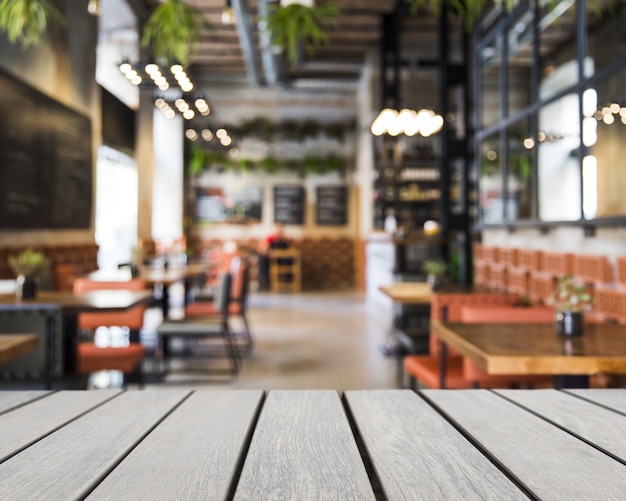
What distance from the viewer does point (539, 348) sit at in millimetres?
2182

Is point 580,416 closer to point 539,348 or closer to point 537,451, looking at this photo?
point 537,451

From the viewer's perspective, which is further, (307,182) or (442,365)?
(307,182)

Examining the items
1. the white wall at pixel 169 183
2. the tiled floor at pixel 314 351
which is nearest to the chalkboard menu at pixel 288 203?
the white wall at pixel 169 183

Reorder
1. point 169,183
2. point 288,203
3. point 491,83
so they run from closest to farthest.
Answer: point 491,83 < point 169,183 < point 288,203

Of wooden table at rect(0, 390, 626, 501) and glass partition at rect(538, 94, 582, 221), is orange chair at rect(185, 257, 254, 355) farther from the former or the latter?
wooden table at rect(0, 390, 626, 501)

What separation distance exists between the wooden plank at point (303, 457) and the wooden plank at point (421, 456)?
0.04m

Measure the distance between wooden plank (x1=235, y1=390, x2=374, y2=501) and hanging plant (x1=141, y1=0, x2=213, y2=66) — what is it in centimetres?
201

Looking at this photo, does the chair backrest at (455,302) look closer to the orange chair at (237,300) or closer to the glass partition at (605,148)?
the glass partition at (605,148)

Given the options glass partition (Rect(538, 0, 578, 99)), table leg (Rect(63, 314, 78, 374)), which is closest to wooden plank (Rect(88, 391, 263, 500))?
table leg (Rect(63, 314, 78, 374))

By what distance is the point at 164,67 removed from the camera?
97.1 inches

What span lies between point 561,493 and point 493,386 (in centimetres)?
220

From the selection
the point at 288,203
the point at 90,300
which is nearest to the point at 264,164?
the point at 288,203

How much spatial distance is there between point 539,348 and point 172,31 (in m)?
2.22

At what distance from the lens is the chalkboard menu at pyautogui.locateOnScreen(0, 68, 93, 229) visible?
217 inches
